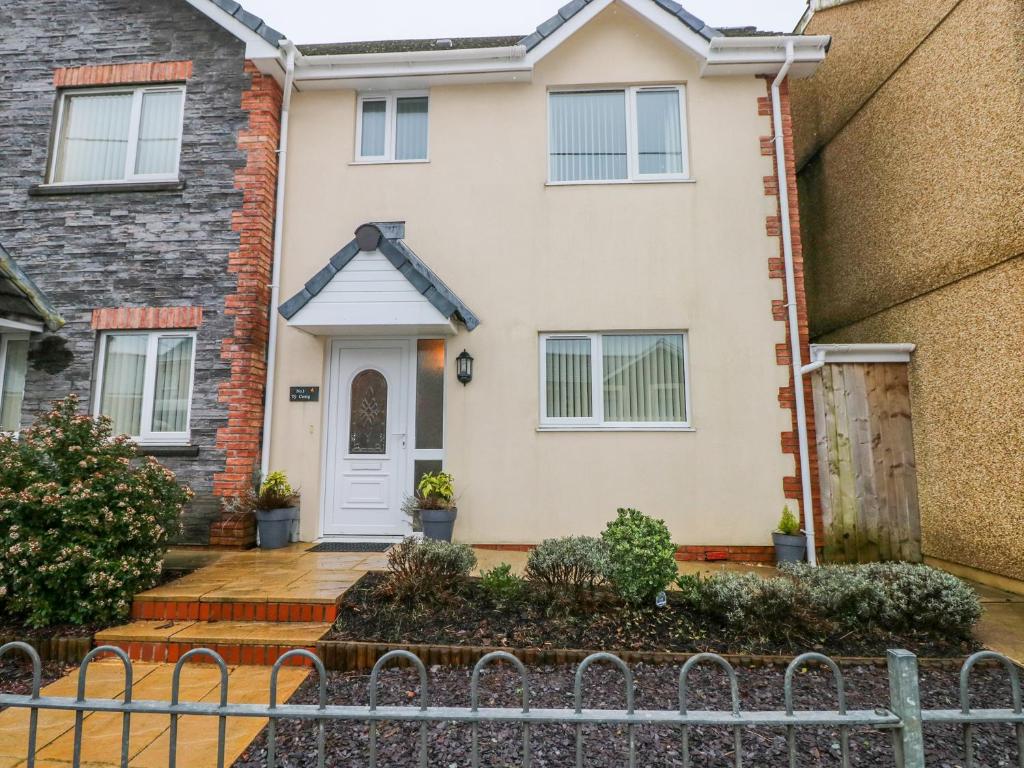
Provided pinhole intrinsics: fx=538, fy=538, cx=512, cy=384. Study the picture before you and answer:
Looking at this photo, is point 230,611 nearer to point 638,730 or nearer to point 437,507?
point 437,507

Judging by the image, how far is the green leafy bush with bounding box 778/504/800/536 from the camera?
6230 mm

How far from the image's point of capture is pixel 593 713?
2.02 m

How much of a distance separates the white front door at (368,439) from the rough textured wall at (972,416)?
623 cm

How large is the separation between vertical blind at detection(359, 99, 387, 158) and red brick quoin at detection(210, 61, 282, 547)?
1147mm

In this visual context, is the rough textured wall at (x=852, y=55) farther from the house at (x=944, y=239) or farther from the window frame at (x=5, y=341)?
the window frame at (x=5, y=341)

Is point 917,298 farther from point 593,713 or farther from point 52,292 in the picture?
point 52,292

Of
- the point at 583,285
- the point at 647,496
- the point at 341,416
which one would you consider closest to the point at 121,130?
the point at 341,416

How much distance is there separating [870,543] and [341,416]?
664 cm

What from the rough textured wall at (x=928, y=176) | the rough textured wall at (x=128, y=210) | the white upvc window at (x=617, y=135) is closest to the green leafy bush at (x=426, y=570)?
the rough textured wall at (x=128, y=210)

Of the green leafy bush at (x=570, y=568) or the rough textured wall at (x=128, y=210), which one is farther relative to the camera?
the rough textured wall at (x=128, y=210)

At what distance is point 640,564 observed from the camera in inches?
169

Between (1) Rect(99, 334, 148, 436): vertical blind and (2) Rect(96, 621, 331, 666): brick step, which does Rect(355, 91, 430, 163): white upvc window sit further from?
(2) Rect(96, 621, 331, 666): brick step

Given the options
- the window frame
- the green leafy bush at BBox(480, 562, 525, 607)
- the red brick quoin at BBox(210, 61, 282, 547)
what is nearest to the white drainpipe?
the green leafy bush at BBox(480, 562, 525, 607)

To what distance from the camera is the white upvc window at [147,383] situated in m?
6.88
